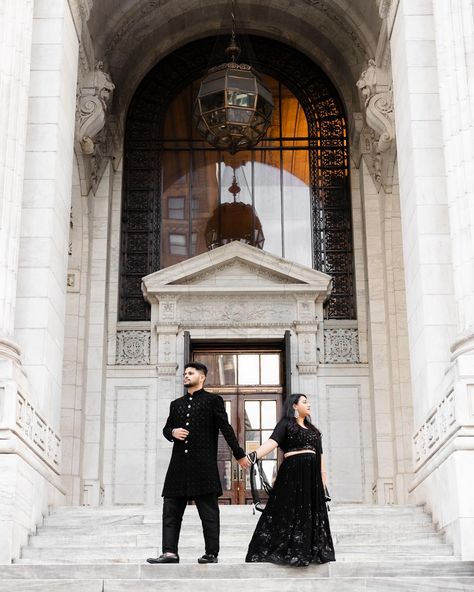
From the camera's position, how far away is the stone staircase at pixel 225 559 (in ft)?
28.3

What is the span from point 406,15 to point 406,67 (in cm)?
81

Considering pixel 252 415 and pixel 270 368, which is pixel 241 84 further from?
pixel 252 415

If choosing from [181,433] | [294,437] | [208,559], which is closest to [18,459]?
[181,433]

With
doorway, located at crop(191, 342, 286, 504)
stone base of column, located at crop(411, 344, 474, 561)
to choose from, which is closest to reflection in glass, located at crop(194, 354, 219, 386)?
doorway, located at crop(191, 342, 286, 504)

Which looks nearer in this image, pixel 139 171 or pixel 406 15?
pixel 406 15

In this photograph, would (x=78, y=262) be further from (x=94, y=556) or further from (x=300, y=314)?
(x=94, y=556)

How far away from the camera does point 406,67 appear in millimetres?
14867

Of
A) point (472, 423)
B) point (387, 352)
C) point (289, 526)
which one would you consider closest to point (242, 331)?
point (387, 352)

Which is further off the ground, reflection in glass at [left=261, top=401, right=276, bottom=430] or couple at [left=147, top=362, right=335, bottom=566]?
reflection in glass at [left=261, top=401, right=276, bottom=430]

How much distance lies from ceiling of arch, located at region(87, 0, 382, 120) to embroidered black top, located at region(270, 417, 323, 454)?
11.9 meters

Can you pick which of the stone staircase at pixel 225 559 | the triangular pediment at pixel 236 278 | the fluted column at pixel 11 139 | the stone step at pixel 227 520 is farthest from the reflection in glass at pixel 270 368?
the fluted column at pixel 11 139

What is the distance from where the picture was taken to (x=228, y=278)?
20016mm

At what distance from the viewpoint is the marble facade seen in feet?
42.1

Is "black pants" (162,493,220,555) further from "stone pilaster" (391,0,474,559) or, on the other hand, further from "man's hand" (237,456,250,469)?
"stone pilaster" (391,0,474,559)
